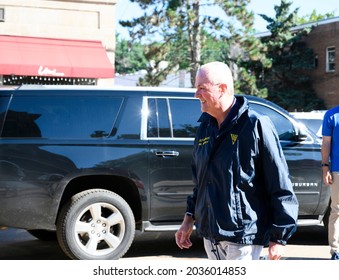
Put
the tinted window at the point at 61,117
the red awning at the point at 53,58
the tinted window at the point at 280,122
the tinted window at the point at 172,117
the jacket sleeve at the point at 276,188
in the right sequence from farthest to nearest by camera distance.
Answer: the red awning at the point at 53,58 → the tinted window at the point at 280,122 → the tinted window at the point at 172,117 → the tinted window at the point at 61,117 → the jacket sleeve at the point at 276,188

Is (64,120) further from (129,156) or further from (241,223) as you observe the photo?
(241,223)

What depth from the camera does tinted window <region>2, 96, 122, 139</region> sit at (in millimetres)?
6540

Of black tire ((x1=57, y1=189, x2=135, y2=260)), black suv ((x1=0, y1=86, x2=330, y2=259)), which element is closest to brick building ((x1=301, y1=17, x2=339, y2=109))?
black suv ((x1=0, y1=86, x2=330, y2=259))

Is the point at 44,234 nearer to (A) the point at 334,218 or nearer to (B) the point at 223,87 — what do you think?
(A) the point at 334,218

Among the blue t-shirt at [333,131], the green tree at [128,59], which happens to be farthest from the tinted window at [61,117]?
the green tree at [128,59]

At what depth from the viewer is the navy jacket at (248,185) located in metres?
3.33

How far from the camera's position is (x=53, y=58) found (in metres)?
18.4

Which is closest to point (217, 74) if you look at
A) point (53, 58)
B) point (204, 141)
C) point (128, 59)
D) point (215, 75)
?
point (215, 75)

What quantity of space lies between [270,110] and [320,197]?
1.24m

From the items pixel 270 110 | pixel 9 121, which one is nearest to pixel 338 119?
pixel 270 110

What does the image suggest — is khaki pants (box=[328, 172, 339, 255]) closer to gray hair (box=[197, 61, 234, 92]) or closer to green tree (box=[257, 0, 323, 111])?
gray hair (box=[197, 61, 234, 92])

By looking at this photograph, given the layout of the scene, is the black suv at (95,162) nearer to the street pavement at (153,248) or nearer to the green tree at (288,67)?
the street pavement at (153,248)

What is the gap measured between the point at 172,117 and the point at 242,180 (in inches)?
146

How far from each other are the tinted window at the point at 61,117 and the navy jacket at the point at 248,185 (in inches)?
135
